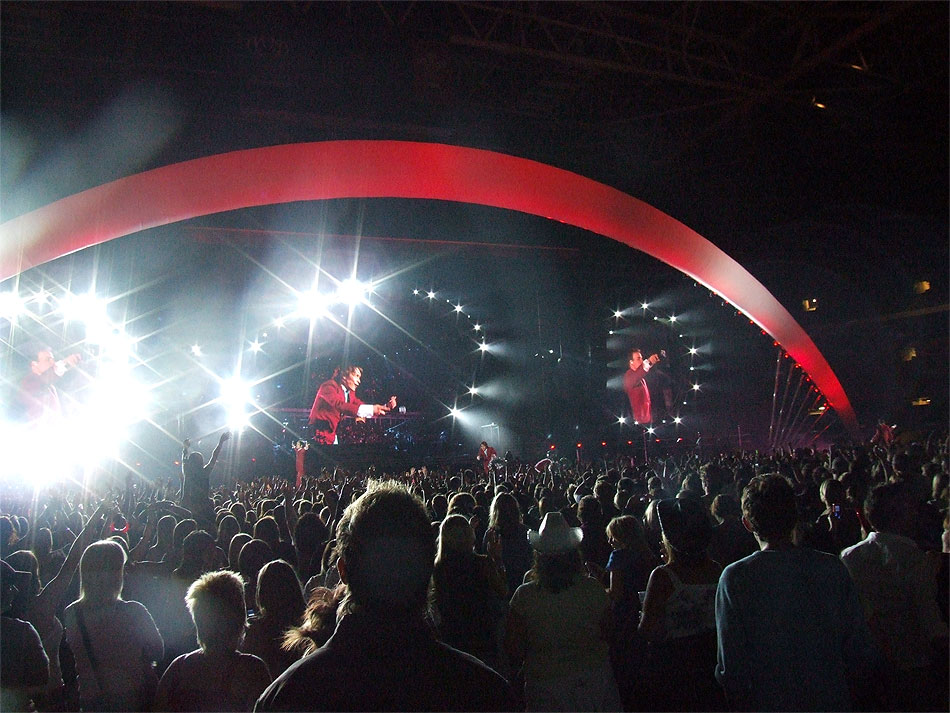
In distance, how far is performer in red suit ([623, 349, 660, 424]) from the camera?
784 inches

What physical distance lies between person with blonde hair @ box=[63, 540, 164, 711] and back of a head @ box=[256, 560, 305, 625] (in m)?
0.52

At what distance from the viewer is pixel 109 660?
2582 millimetres

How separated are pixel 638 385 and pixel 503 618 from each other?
18203 millimetres

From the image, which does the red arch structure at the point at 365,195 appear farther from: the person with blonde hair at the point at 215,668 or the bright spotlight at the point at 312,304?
the bright spotlight at the point at 312,304

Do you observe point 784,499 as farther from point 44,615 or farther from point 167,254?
point 167,254

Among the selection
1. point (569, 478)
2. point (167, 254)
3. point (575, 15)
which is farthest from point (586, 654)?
point (167, 254)

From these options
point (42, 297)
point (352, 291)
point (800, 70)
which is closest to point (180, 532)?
point (800, 70)

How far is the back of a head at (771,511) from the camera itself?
237 cm

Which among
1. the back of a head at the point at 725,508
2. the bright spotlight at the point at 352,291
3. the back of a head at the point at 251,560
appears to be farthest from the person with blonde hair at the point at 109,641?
the bright spotlight at the point at 352,291

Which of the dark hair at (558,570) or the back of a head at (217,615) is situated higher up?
the dark hair at (558,570)

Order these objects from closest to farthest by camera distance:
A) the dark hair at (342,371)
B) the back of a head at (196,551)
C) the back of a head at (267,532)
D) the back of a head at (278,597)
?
the back of a head at (278,597) → the back of a head at (196,551) → the back of a head at (267,532) → the dark hair at (342,371)

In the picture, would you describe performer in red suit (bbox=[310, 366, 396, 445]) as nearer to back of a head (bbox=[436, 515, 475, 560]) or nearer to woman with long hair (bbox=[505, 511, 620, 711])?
back of a head (bbox=[436, 515, 475, 560])

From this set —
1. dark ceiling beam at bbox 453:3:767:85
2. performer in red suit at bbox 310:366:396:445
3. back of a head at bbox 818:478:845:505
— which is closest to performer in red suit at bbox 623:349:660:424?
performer in red suit at bbox 310:366:396:445

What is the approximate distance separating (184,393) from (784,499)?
65.5ft
